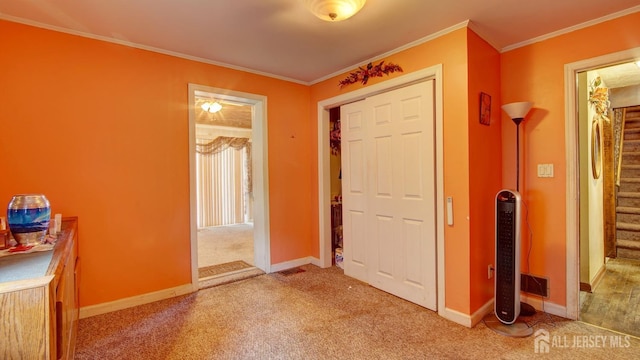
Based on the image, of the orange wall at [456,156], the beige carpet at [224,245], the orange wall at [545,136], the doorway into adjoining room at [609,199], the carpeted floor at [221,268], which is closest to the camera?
the orange wall at [456,156]

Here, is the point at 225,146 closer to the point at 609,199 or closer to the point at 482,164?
the point at 482,164

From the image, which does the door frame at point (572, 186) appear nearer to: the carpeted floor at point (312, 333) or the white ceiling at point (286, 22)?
the carpeted floor at point (312, 333)

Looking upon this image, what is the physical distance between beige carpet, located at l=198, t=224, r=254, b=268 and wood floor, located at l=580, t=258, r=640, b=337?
3.59m

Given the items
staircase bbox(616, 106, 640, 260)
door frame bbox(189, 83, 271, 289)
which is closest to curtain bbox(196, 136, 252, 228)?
door frame bbox(189, 83, 271, 289)

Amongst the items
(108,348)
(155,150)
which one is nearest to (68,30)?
(155,150)

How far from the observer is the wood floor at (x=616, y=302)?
240cm

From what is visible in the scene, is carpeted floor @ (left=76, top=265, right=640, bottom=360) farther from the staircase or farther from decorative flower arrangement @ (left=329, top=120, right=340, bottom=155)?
the staircase

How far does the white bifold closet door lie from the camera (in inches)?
105

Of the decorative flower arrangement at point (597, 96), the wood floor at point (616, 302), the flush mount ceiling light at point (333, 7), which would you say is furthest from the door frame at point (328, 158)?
the decorative flower arrangement at point (597, 96)

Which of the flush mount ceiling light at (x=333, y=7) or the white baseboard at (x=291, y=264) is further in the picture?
the white baseboard at (x=291, y=264)

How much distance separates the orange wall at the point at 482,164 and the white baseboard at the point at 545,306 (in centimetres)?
38

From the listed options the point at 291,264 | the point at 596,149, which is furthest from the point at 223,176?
the point at 596,149

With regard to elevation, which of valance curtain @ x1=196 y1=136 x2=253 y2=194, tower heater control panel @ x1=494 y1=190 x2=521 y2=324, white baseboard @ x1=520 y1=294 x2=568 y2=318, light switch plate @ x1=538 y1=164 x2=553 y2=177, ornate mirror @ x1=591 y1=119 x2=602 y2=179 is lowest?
white baseboard @ x1=520 y1=294 x2=568 y2=318

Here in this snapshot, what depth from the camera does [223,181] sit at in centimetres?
723
